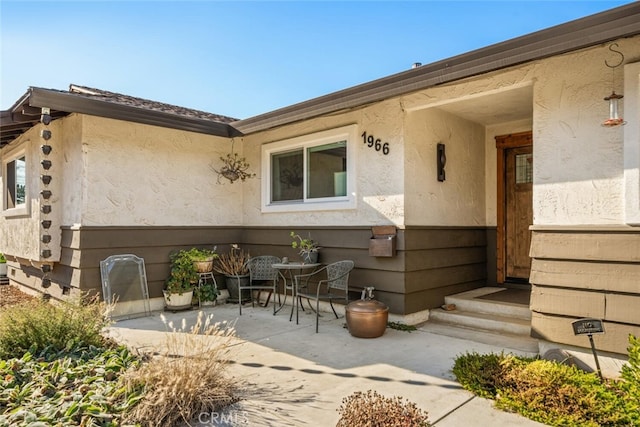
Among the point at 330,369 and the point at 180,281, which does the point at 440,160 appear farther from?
the point at 180,281

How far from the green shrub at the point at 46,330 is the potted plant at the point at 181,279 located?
79.1 inches

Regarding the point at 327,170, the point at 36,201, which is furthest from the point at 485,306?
the point at 36,201

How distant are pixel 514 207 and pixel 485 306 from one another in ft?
6.09

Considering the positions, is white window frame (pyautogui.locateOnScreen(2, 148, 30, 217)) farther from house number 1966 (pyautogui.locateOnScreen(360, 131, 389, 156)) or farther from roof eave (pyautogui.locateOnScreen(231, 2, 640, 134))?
house number 1966 (pyautogui.locateOnScreen(360, 131, 389, 156))

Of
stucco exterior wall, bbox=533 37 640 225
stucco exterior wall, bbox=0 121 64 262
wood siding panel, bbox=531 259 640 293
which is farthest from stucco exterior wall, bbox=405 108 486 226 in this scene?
stucco exterior wall, bbox=0 121 64 262

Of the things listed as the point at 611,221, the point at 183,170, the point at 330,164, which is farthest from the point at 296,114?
the point at 611,221

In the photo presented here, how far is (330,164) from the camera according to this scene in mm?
5730

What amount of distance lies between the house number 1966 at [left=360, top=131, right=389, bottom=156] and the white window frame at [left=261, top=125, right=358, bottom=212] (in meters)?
0.16

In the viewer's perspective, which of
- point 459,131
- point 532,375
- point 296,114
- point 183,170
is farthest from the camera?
point 183,170

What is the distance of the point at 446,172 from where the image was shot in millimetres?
5422

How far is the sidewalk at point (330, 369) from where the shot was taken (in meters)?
2.61

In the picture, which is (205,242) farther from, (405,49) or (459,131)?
(405,49)

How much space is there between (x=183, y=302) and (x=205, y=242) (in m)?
1.08

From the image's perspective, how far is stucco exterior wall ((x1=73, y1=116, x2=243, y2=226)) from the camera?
5324 millimetres
